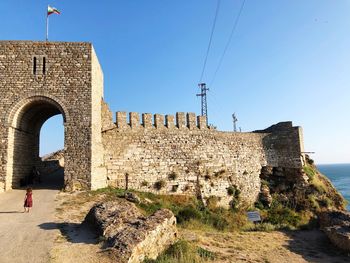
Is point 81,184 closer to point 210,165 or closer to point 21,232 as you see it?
point 21,232

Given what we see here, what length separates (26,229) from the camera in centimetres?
796

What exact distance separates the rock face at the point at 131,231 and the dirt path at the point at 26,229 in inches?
52.2

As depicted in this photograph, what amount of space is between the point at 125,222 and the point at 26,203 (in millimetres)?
4300

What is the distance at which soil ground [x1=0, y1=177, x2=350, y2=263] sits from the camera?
6344mm

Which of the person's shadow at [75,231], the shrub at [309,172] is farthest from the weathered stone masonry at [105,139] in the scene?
the person's shadow at [75,231]

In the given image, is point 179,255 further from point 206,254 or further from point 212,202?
point 212,202

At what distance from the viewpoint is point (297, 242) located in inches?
409

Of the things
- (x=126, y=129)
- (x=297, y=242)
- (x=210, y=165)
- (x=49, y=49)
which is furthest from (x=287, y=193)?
(x=49, y=49)

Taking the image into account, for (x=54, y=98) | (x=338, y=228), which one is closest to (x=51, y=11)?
(x=54, y=98)

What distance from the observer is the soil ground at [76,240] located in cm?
634

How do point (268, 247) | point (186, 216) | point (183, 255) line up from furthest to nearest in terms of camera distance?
point (186, 216) < point (268, 247) < point (183, 255)

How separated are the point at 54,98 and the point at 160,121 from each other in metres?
6.30

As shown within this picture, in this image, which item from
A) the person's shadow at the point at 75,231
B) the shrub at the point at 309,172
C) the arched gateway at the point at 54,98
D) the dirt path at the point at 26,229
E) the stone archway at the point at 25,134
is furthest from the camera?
the shrub at the point at 309,172

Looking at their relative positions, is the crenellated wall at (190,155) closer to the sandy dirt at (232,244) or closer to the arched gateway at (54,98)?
the arched gateway at (54,98)
